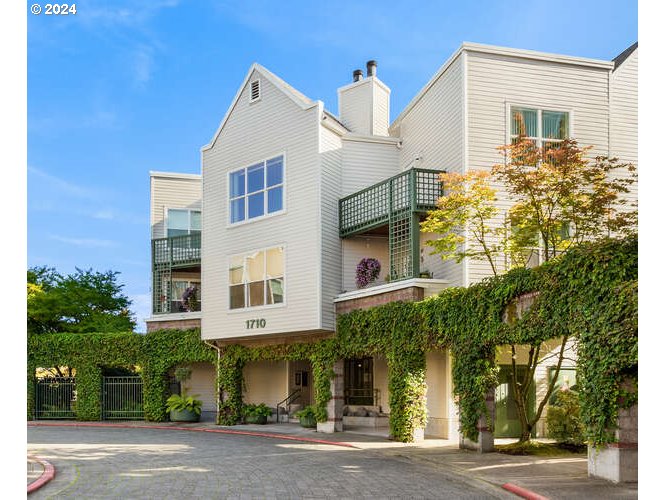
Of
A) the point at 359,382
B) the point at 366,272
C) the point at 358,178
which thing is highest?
the point at 358,178

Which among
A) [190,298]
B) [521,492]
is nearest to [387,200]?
[190,298]

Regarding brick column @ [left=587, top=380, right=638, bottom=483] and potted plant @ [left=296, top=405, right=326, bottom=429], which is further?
potted plant @ [left=296, top=405, right=326, bottom=429]

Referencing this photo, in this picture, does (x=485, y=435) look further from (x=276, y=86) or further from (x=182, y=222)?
(x=182, y=222)

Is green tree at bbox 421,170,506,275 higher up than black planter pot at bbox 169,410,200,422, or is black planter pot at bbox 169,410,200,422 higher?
green tree at bbox 421,170,506,275

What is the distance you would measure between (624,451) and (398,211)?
1211 centimetres

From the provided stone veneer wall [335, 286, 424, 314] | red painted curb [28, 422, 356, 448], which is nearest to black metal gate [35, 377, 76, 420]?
red painted curb [28, 422, 356, 448]

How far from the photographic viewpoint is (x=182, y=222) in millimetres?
37281

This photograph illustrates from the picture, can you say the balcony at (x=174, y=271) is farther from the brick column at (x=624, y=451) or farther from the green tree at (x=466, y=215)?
the brick column at (x=624, y=451)

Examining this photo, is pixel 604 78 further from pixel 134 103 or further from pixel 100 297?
pixel 100 297

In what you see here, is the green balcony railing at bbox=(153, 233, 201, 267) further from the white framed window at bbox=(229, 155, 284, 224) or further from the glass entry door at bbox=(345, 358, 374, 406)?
the glass entry door at bbox=(345, 358, 374, 406)

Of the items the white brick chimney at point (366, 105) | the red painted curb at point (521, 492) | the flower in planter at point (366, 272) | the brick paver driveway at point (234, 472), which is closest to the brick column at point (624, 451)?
the red painted curb at point (521, 492)

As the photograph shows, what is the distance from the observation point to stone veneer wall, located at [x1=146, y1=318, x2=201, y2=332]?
31.7 meters

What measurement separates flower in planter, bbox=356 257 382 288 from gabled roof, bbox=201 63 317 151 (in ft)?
18.3

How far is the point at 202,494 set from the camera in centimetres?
1313
